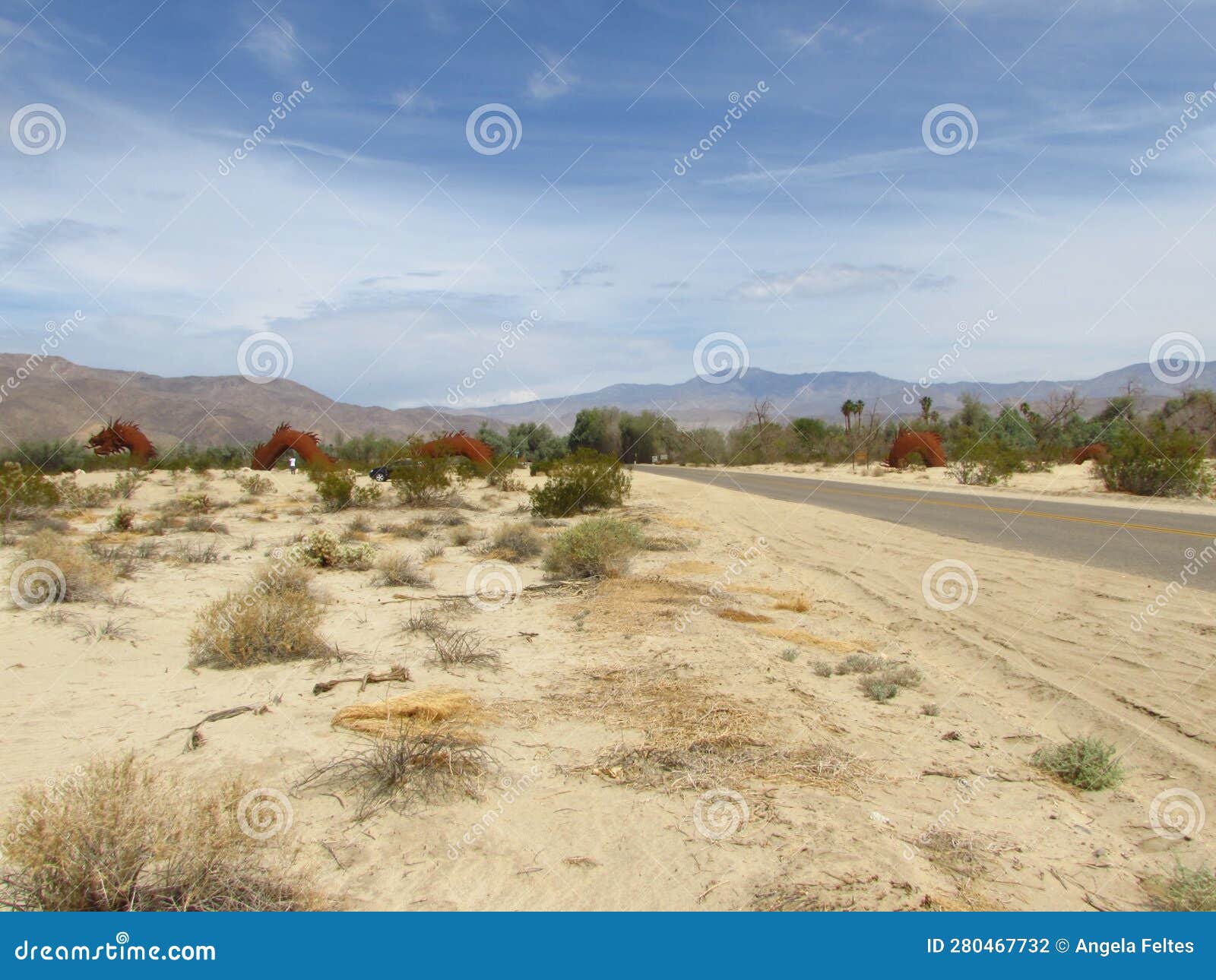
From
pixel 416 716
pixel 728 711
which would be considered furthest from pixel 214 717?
→ pixel 728 711

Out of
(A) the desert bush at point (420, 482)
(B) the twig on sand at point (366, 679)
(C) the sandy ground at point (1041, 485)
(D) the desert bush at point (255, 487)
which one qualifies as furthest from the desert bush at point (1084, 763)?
(D) the desert bush at point (255, 487)

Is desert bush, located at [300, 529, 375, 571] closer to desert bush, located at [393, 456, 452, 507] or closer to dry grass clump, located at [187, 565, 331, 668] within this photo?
dry grass clump, located at [187, 565, 331, 668]

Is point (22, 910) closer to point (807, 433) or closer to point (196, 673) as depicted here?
point (196, 673)

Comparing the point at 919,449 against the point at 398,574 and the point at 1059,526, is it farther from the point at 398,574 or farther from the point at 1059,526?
the point at 398,574

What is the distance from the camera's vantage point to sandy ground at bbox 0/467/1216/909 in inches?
149

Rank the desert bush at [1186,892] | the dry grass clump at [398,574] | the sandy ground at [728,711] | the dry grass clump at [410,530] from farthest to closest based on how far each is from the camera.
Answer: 1. the dry grass clump at [410,530]
2. the dry grass clump at [398,574]
3. the sandy ground at [728,711]
4. the desert bush at [1186,892]

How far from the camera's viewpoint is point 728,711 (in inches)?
227

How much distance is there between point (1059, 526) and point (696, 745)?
1456 cm

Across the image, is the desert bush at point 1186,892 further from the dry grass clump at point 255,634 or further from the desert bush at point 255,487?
the desert bush at point 255,487

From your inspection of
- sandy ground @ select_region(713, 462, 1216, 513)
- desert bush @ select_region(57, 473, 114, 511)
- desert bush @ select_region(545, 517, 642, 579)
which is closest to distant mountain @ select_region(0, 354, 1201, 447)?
sandy ground @ select_region(713, 462, 1216, 513)

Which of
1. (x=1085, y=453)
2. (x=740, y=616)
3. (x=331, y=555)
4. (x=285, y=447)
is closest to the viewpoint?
(x=740, y=616)

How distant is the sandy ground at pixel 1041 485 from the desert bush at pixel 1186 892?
64.2ft

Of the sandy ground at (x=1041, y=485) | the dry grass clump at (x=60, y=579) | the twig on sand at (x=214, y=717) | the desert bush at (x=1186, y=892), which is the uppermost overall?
the sandy ground at (x=1041, y=485)

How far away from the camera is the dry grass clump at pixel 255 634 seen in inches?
277
